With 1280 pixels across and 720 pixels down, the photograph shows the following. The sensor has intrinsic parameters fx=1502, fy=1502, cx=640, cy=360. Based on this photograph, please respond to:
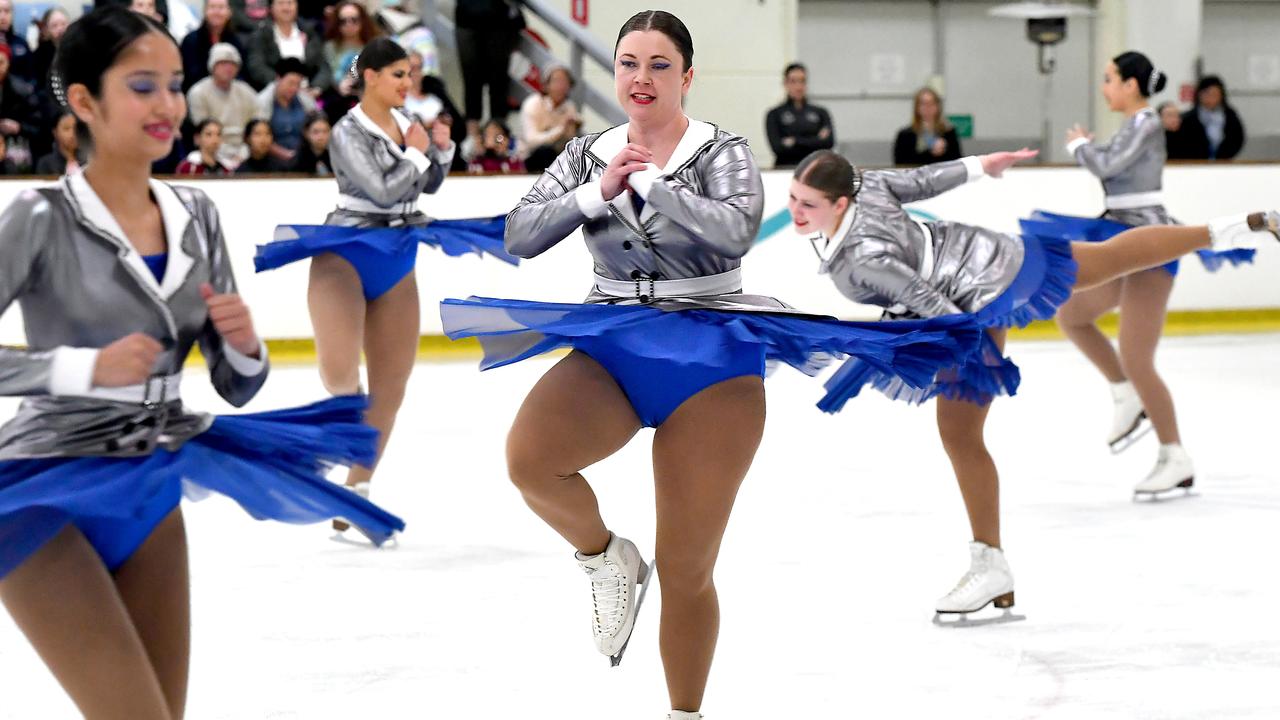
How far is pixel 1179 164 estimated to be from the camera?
10.8 m

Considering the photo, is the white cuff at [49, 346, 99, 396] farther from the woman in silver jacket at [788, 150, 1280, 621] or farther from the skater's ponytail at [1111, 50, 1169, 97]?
the skater's ponytail at [1111, 50, 1169, 97]

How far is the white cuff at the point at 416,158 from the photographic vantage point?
16.9ft

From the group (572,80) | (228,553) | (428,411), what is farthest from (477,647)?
(572,80)

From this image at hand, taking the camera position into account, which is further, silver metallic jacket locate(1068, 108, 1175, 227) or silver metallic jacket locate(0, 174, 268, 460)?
silver metallic jacket locate(1068, 108, 1175, 227)

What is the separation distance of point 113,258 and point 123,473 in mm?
304

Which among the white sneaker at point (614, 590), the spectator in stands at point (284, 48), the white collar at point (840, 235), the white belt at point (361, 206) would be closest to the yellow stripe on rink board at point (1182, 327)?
the spectator in stands at point (284, 48)

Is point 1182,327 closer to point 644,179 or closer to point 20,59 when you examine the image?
point 20,59

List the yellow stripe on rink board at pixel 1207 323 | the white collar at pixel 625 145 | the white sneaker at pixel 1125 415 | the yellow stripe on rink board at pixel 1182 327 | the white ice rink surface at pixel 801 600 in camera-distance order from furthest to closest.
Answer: the yellow stripe on rink board at pixel 1207 323
the yellow stripe on rink board at pixel 1182 327
the white sneaker at pixel 1125 415
the white ice rink surface at pixel 801 600
the white collar at pixel 625 145

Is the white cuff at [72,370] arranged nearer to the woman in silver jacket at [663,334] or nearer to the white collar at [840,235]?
the woman in silver jacket at [663,334]

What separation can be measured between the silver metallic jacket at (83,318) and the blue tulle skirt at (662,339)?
0.75m

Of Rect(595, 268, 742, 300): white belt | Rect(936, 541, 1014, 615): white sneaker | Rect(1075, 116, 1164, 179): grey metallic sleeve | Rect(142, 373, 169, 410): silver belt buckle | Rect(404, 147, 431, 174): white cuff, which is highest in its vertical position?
Rect(404, 147, 431, 174): white cuff

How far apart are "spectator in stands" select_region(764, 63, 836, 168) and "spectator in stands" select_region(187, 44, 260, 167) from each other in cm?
388

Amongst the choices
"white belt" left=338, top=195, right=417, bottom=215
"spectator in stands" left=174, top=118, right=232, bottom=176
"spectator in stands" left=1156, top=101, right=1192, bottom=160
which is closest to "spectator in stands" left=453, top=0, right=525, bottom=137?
"spectator in stands" left=174, top=118, right=232, bottom=176

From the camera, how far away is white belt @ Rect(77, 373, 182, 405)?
2.08 metres
